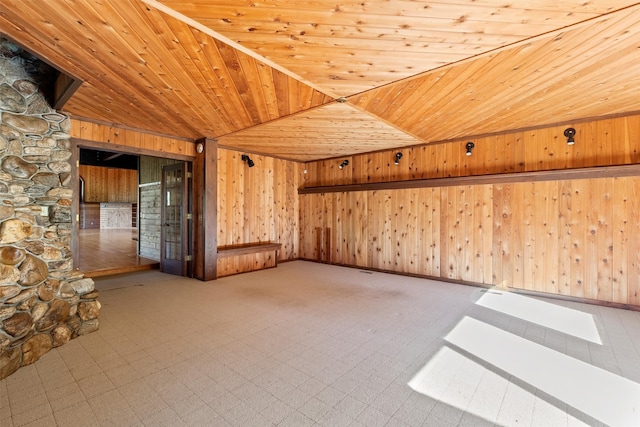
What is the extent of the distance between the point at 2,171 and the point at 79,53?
128 centimetres

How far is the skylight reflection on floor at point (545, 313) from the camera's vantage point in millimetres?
3004

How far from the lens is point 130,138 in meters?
4.48

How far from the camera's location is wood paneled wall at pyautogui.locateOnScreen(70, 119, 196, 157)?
399 cm

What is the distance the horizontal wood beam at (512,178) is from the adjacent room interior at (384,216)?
0.03 metres

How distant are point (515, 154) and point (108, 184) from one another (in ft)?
53.4

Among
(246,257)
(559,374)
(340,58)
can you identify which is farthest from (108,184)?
(559,374)

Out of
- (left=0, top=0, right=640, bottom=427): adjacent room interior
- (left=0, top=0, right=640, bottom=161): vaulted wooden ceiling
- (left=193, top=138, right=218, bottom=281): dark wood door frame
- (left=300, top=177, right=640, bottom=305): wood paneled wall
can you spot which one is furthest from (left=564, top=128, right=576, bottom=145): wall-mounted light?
(left=193, top=138, right=218, bottom=281): dark wood door frame

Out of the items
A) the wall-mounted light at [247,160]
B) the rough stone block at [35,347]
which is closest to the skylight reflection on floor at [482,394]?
the rough stone block at [35,347]

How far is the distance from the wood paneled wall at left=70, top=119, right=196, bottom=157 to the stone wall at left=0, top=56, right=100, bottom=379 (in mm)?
1004

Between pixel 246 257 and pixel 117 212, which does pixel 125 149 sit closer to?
pixel 246 257

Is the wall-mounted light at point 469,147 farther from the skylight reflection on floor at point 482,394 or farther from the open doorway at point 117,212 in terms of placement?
the open doorway at point 117,212

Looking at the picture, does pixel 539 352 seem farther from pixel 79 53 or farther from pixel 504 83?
pixel 79 53

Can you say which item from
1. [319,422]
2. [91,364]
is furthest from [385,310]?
[91,364]

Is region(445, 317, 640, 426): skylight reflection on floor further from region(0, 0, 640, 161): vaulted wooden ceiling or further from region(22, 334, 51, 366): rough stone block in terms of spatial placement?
region(22, 334, 51, 366): rough stone block
